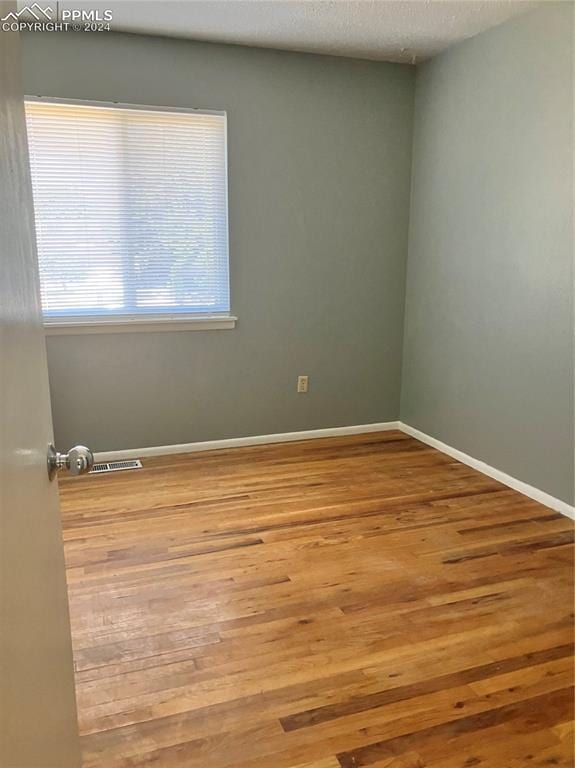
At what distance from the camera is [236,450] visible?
12.6 ft

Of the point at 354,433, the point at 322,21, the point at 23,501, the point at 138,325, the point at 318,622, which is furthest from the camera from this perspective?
the point at 354,433

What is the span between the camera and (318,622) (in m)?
2.05

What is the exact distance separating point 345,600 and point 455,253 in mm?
2310

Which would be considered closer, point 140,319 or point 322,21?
point 322,21

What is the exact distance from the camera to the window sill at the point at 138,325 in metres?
3.38

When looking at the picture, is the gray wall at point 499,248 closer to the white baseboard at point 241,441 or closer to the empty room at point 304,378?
the empty room at point 304,378

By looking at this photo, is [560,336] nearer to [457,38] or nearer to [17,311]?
[457,38]

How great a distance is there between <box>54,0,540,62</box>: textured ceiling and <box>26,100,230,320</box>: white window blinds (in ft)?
1.49

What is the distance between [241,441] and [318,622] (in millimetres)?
1972

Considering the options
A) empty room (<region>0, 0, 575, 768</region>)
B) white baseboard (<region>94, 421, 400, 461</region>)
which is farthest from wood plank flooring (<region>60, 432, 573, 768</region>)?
white baseboard (<region>94, 421, 400, 461</region>)

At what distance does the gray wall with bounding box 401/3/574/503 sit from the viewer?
285 centimetres

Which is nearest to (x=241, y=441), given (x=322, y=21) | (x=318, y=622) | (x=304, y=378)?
(x=304, y=378)

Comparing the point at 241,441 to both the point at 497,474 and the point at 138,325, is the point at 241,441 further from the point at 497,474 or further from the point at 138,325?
the point at 497,474

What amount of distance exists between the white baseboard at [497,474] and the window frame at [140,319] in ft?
5.03
